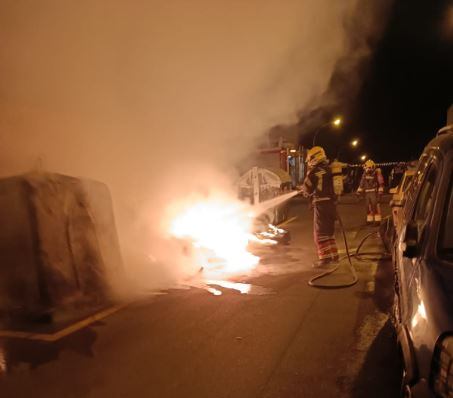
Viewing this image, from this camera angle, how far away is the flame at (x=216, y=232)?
24.2 feet

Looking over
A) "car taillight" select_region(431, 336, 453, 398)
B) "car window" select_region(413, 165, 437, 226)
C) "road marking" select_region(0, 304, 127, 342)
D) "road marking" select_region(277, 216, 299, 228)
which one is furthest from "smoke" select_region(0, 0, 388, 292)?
"car taillight" select_region(431, 336, 453, 398)

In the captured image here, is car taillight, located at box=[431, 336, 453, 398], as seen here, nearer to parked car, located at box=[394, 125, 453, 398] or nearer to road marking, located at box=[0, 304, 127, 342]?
parked car, located at box=[394, 125, 453, 398]

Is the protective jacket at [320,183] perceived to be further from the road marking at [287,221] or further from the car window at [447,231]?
the road marking at [287,221]

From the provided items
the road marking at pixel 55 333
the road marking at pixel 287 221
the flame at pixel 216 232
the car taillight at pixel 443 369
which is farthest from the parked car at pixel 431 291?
the road marking at pixel 287 221

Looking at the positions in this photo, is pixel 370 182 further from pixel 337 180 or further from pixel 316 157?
pixel 316 157

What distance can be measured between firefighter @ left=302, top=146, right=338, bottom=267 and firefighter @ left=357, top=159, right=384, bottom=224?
4.47 m

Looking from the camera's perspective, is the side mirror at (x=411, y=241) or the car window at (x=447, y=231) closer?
the car window at (x=447, y=231)

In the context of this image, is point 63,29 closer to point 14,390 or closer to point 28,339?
point 28,339

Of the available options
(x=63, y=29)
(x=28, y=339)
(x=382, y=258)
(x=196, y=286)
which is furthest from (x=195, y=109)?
(x=28, y=339)

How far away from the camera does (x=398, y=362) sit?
3357 millimetres

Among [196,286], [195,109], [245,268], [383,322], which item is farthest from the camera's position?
[195,109]

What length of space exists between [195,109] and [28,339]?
5541mm

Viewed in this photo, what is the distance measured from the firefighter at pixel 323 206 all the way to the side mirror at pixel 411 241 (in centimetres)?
418

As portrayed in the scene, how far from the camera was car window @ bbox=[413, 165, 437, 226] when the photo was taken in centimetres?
274
